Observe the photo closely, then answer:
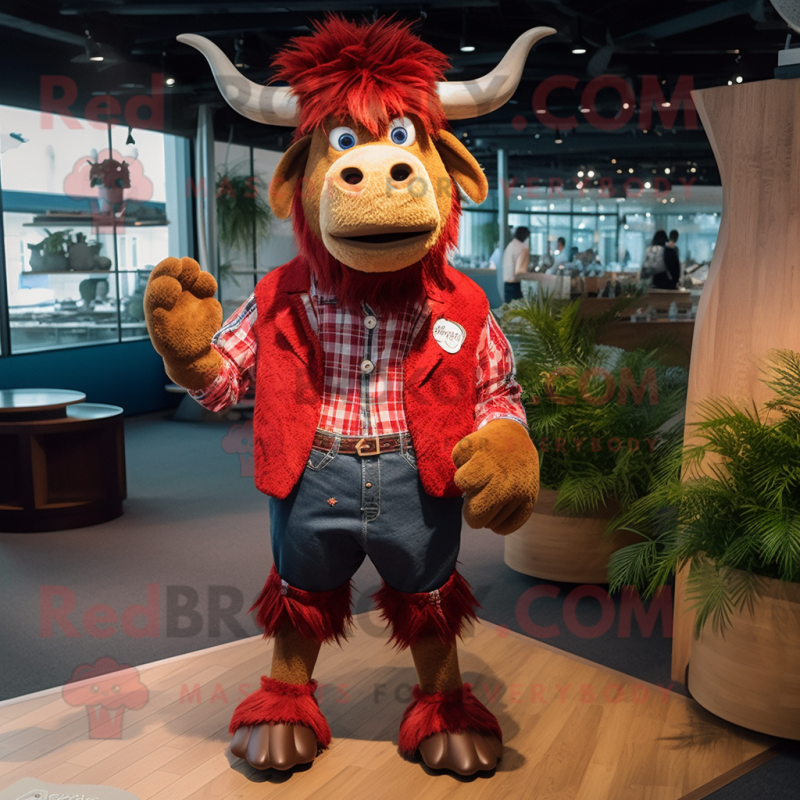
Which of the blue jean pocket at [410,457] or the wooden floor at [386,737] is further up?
the blue jean pocket at [410,457]

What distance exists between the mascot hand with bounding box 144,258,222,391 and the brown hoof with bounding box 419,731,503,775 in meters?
0.95

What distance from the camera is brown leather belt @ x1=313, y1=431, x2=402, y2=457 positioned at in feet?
6.09

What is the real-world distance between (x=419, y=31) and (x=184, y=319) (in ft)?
18.6

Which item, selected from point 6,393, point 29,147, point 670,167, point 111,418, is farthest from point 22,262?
point 670,167

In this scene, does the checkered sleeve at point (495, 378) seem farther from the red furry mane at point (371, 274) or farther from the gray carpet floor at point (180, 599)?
the gray carpet floor at point (180, 599)

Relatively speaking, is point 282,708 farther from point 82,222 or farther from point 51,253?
point 82,222

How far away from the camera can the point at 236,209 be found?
308 inches

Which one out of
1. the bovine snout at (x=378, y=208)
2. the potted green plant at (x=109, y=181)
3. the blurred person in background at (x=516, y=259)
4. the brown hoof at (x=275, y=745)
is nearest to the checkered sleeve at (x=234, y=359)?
the bovine snout at (x=378, y=208)

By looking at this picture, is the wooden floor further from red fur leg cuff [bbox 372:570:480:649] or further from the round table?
the round table

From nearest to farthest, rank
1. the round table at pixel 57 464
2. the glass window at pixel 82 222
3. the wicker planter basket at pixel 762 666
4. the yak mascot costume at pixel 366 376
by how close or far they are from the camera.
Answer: the yak mascot costume at pixel 366 376
the wicker planter basket at pixel 762 666
the round table at pixel 57 464
the glass window at pixel 82 222

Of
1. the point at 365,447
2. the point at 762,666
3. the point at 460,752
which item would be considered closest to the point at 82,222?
the point at 365,447

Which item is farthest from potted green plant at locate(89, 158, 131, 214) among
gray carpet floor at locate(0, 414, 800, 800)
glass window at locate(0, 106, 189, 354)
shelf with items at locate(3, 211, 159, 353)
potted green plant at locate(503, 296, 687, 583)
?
potted green plant at locate(503, 296, 687, 583)

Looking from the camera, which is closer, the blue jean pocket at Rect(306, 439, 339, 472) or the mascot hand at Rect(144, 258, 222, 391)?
the mascot hand at Rect(144, 258, 222, 391)

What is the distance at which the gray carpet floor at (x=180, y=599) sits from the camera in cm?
273
